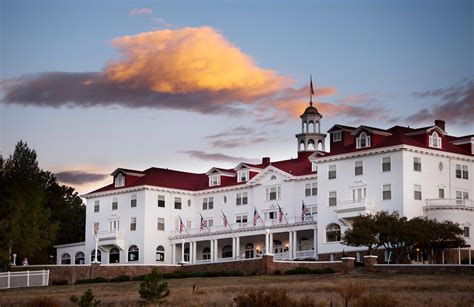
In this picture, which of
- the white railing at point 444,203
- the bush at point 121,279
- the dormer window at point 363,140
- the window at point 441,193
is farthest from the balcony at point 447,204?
the bush at point 121,279

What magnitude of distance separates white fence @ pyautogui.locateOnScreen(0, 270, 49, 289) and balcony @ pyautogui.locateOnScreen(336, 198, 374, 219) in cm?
2451

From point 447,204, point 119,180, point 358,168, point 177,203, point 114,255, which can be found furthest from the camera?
point 119,180

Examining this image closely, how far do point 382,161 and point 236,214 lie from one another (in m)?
21.6

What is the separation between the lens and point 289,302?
151ft

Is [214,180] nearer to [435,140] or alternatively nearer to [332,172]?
[332,172]

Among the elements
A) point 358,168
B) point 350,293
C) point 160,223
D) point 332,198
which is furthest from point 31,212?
point 350,293

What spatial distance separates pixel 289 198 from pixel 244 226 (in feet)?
17.1

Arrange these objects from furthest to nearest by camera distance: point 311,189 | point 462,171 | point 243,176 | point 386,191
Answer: point 243,176 → point 311,189 → point 462,171 → point 386,191

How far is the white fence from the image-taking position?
84.4 meters

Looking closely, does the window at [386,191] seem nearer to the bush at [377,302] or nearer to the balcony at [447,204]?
the balcony at [447,204]

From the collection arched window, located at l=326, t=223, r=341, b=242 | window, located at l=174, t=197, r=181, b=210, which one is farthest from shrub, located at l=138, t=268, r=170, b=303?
window, located at l=174, t=197, r=181, b=210

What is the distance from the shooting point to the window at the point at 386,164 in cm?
8725

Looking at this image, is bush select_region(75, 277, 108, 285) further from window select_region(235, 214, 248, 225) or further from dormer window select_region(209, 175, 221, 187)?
dormer window select_region(209, 175, 221, 187)

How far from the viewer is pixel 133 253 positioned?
105500 mm
